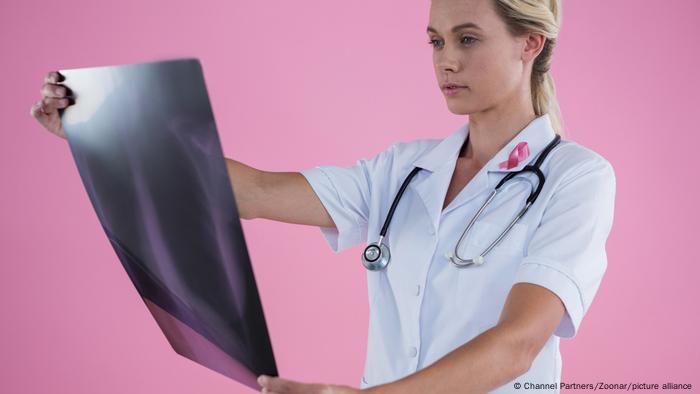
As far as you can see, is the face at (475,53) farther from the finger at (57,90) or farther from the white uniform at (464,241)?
the finger at (57,90)

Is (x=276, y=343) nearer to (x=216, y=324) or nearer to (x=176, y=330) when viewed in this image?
(x=176, y=330)

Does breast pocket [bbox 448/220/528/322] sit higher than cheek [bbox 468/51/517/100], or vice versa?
cheek [bbox 468/51/517/100]

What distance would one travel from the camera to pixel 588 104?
3102 mm

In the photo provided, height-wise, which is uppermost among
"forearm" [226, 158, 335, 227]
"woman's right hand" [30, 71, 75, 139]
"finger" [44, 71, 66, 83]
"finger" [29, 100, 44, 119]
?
"finger" [44, 71, 66, 83]

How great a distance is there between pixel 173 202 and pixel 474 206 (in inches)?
23.7

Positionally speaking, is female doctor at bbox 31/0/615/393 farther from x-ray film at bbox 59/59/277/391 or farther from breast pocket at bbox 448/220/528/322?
x-ray film at bbox 59/59/277/391

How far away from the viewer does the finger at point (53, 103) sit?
4.24ft

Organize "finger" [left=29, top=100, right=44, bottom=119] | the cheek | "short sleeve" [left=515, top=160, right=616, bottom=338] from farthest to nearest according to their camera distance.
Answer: the cheek → "finger" [left=29, top=100, right=44, bottom=119] → "short sleeve" [left=515, top=160, right=616, bottom=338]

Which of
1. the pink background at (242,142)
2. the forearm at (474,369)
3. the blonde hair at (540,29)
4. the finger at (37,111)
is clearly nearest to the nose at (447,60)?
the blonde hair at (540,29)

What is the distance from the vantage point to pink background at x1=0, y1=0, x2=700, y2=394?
273 cm

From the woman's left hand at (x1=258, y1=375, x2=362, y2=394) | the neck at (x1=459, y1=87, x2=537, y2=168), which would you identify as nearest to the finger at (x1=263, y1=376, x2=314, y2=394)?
the woman's left hand at (x1=258, y1=375, x2=362, y2=394)

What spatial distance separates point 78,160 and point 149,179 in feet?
0.75

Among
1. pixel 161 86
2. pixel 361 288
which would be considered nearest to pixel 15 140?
pixel 361 288

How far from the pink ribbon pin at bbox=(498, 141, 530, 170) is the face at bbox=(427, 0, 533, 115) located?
0.29ft
